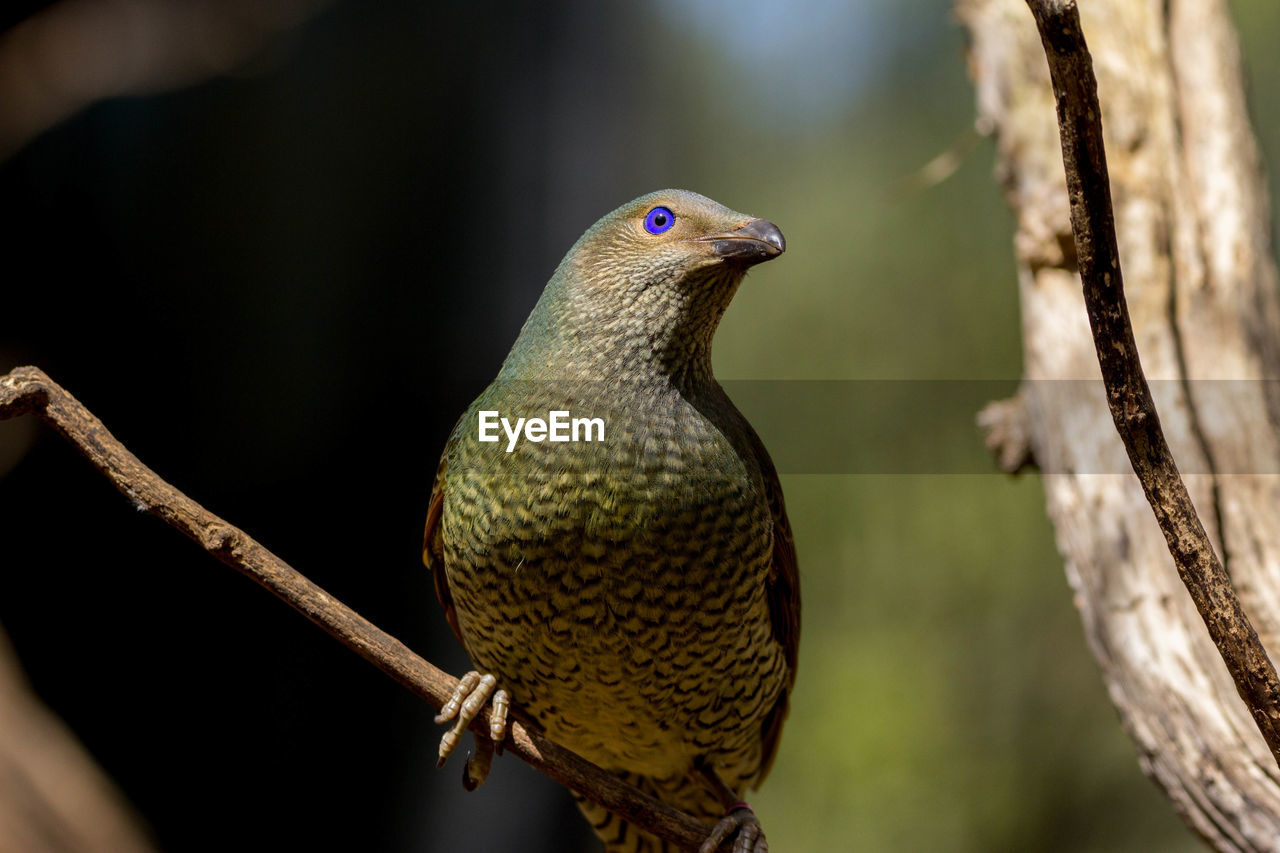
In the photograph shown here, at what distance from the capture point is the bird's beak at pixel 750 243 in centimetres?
178

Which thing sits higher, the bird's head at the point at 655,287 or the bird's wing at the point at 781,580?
the bird's head at the point at 655,287

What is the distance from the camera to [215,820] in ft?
11.4

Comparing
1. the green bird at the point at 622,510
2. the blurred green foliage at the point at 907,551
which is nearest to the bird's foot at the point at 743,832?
the green bird at the point at 622,510

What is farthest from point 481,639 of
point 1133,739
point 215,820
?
point 215,820

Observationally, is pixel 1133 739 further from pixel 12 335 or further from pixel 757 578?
pixel 12 335

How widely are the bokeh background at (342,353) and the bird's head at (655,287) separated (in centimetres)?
167

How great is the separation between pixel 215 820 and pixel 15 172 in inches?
89.2

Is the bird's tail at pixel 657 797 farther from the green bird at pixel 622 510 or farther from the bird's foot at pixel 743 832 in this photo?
the green bird at pixel 622 510

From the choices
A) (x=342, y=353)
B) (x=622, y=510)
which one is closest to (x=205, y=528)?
(x=622, y=510)

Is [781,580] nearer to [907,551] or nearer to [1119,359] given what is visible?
[1119,359]

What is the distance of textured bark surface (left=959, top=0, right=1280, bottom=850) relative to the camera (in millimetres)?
2064

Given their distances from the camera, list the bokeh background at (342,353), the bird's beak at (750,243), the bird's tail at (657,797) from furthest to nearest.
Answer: the bokeh background at (342,353), the bird's tail at (657,797), the bird's beak at (750,243)

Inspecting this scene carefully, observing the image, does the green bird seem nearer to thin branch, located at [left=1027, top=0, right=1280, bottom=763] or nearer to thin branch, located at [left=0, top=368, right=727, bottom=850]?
thin branch, located at [left=0, top=368, right=727, bottom=850]

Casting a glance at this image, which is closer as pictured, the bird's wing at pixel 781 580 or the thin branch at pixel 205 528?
the thin branch at pixel 205 528
